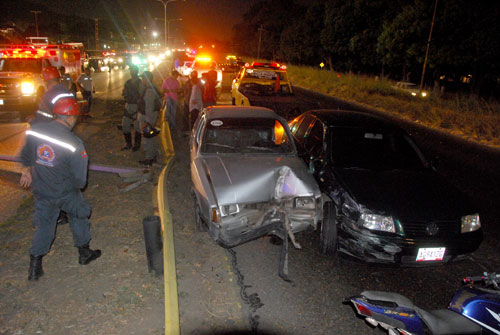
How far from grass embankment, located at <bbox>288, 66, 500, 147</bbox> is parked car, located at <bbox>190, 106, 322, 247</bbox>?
12345 millimetres

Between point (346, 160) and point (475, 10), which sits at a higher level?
point (475, 10)

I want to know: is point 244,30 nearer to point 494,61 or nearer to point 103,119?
point 494,61

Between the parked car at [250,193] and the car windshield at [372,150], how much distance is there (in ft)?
2.16

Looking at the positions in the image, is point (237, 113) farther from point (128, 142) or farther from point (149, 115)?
point (128, 142)

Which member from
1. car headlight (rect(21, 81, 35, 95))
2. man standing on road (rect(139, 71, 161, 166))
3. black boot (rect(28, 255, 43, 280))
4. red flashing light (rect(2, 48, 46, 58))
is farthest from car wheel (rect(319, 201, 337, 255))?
red flashing light (rect(2, 48, 46, 58))

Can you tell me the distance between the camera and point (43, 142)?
387 centimetres

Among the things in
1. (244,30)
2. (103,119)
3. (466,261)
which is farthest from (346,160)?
(244,30)

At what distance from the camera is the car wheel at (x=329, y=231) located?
181 inches

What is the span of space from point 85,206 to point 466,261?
15.6ft

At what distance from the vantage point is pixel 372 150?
564cm

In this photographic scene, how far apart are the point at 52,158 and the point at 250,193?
2.15 m

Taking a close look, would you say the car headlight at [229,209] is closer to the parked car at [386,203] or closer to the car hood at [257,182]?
the car hood at [257,182]

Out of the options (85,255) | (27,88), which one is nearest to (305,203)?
(85,255)

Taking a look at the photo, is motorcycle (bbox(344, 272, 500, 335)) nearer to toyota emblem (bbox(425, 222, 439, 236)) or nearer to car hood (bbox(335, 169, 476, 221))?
toyota emblem (bbox(425, 222, 439, 236))
